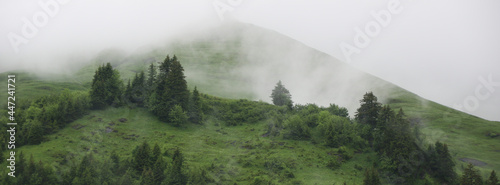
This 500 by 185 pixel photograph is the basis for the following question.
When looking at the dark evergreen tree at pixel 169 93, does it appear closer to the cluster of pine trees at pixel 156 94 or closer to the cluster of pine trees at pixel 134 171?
the cluster of pine trees at pixel 156 94

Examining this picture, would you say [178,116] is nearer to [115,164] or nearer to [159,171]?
[115,164]

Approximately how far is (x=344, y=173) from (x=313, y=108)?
111 ft

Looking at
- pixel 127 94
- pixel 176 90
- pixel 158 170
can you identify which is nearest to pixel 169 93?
pixel 176 90

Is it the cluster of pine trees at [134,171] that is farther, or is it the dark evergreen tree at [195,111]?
the dark evergreen tree at [195,111]

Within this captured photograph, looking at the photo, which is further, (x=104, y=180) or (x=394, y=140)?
(x=394, y=140)

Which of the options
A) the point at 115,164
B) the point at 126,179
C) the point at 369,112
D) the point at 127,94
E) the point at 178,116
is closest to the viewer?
the point at 126,179

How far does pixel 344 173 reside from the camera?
2532 inches

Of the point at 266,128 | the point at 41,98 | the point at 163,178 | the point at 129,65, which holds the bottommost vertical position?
the point at 163,178

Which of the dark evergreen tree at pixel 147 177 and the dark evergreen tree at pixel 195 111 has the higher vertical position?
the dark evergreen tree at pixel 195 111

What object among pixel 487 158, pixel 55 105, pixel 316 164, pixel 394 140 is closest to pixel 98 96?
pixel 55 105

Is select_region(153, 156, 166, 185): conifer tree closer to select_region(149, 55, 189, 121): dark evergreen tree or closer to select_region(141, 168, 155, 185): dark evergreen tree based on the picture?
select_region(141, 168, 155, 185): dark evergreen tree

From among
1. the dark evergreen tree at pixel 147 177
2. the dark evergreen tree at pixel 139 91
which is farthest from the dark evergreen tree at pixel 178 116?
the dark evergreen tree at pixel 147 177

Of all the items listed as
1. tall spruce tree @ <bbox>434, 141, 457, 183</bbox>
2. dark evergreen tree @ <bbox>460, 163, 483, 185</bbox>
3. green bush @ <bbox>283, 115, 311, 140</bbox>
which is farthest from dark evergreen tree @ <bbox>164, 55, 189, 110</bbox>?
dark evergreen tree @ <bbox>460, 163, 483, 185</bbox>

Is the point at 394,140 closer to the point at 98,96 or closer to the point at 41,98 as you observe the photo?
the point at 98,96
